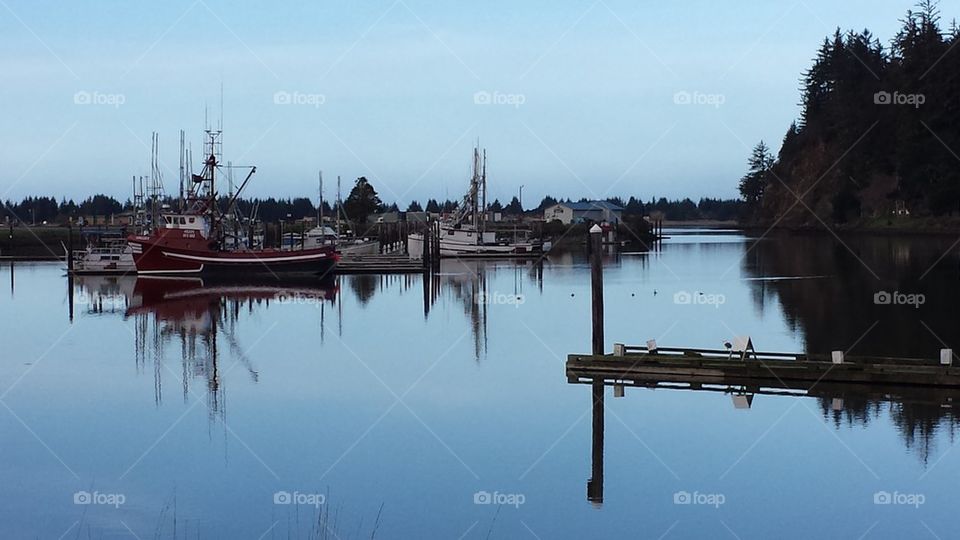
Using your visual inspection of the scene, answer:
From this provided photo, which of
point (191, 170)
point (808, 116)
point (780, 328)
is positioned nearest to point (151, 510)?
point (780, 328)

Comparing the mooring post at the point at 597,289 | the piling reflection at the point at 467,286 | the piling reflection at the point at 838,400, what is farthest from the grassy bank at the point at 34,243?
the piling reflection at the point at 838,400

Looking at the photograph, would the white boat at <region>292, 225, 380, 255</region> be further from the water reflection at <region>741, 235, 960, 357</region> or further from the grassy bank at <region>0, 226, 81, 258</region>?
the water reflection at <region>741, 235, 960, 357</region>

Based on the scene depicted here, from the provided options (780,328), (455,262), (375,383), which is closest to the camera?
(375,383)

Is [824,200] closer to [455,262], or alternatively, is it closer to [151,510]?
[455,262]

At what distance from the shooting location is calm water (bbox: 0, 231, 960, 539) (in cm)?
1633

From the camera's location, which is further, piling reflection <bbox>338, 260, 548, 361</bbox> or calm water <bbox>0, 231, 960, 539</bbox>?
piling reflection <bbox>338, 260, 548, 361</bbox>

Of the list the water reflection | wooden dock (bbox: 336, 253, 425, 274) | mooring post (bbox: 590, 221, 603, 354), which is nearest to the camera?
mooring post (bbox: 590, 221, 603, 354)

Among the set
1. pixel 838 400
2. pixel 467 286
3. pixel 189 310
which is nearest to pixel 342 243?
pixel 467 286

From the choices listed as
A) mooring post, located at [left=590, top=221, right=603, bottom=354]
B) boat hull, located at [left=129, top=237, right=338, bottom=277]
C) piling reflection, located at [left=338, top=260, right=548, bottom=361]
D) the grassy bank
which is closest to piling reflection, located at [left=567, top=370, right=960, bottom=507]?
mooring post, located at [left=590, top=221, right=603, bottom=354]

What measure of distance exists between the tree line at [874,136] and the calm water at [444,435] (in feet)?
137

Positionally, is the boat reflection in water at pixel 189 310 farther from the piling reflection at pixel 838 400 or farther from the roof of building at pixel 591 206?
the roof of building at pixel 591 206

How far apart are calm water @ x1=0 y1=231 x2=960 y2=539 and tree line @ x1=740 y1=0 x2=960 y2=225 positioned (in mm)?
41736

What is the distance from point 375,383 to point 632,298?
23.4m

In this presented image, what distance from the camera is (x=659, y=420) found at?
22.1 metres
